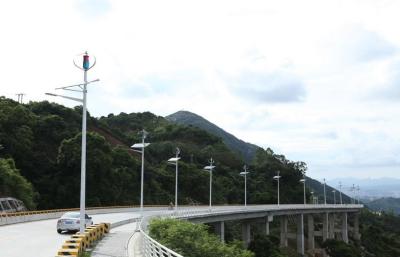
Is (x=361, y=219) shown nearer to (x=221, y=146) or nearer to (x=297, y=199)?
(x=297, y=199)

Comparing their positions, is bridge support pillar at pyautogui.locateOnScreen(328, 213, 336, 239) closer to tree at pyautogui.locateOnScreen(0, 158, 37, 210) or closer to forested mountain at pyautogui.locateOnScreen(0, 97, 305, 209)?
forested mountain at pyautogui.locateOnScreen(0, 97, 305, 209)

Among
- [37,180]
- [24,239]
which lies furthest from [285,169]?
[24,239]

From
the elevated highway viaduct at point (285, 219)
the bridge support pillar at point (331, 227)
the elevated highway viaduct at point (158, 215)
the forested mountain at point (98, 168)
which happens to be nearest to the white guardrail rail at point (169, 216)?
the elevated highway viaduct at point (158, 215)

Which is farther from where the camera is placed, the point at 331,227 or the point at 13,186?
the point at 331,227

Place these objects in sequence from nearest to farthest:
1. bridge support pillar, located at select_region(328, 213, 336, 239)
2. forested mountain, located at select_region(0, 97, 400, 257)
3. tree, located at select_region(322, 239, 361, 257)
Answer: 1. forested mountain, located at select_region(0, 97, 400, 257)
2. tree, located at select_region(322, 239, 361, 257)
3. bridge support pillar, located at select_region(328, 213, 336, 239)

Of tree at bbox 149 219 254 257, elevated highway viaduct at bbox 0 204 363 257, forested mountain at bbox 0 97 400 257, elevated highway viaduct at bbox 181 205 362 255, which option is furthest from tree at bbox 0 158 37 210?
tree at bbox 149 219 254 257

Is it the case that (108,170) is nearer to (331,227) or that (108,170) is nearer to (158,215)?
(158,215)

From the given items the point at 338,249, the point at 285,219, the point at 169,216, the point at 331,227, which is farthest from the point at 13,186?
the point at 331,227

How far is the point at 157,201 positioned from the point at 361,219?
91388mm

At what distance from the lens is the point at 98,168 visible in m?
76.8

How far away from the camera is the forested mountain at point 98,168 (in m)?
74.9

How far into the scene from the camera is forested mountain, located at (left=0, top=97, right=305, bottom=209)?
74875 mm

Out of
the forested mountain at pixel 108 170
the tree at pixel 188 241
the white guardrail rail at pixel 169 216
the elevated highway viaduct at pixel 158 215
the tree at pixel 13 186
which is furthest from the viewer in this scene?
the forested mountain at pixel 108 170

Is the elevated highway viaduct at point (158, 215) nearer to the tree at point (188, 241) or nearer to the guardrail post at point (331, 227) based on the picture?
the guardrail post at point (331, 227)
